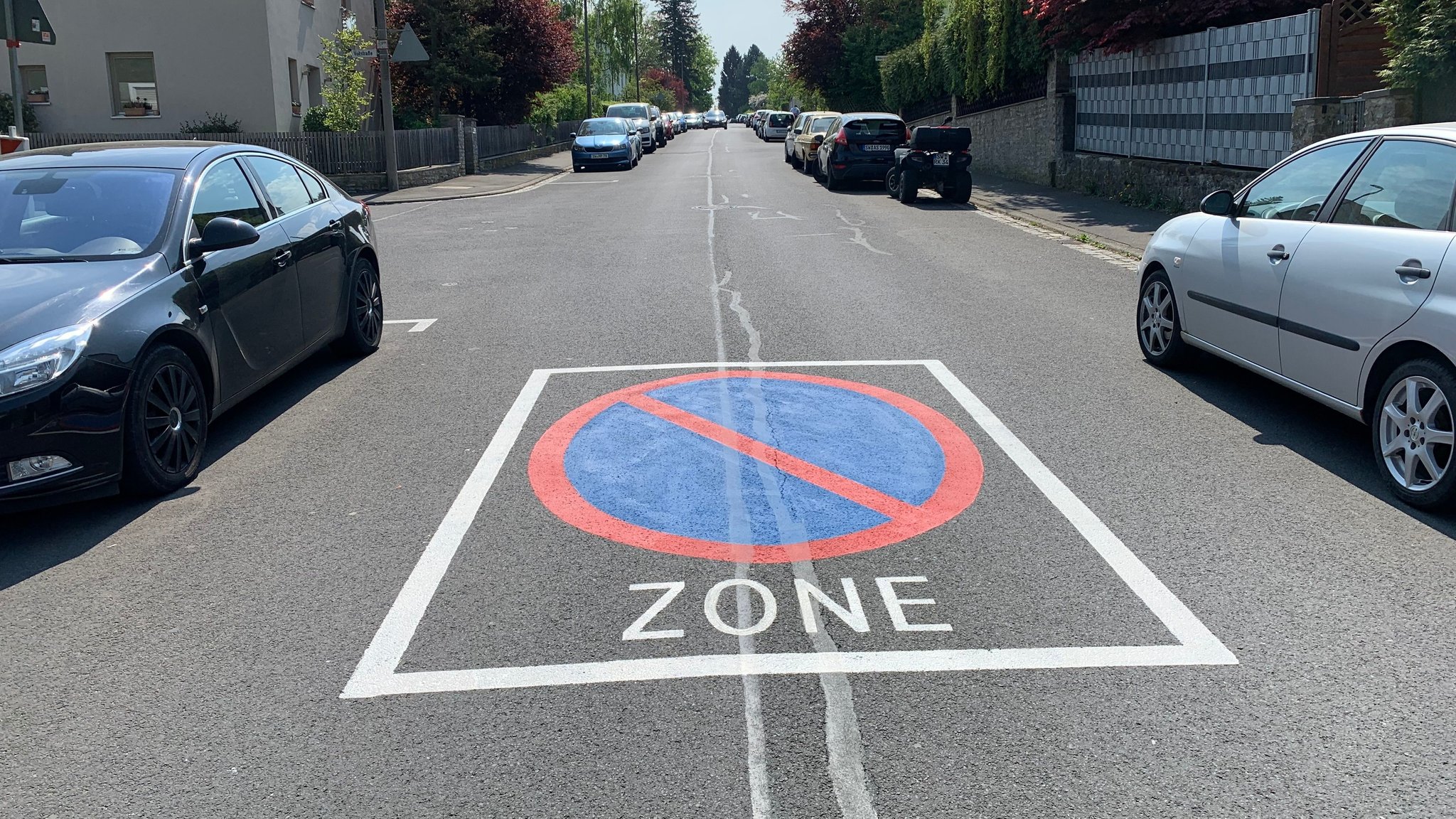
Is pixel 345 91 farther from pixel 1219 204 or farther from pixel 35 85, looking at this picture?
pixel 1219 204

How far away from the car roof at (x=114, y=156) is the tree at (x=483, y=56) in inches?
1223

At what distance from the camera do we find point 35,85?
Answer: 1173 inches

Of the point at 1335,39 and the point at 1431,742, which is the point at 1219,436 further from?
the point at 1335,39

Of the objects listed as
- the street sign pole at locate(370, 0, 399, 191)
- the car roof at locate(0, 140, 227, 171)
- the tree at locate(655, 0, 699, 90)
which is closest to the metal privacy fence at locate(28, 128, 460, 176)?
the street sign pole at locate(370, 0, 399, 191)

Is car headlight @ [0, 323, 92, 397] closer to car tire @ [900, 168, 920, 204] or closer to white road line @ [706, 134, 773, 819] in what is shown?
white road line @ [706, 134, 773, 819]

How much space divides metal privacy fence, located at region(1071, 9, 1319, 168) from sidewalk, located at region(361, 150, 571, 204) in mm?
13297

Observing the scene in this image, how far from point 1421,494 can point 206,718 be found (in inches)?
194

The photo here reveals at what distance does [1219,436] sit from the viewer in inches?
261

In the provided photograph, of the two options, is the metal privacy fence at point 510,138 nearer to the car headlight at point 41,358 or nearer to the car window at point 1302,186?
the car window at point 1302,186

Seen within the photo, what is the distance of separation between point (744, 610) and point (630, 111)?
4714 centimetres

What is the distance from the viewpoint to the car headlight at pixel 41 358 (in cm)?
509

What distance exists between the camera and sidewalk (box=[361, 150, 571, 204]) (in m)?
25.8

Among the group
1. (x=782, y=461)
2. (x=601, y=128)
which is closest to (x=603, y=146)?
(x=601, y=128)

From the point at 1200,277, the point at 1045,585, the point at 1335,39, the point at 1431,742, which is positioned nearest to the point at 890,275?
the point at 1200,277
